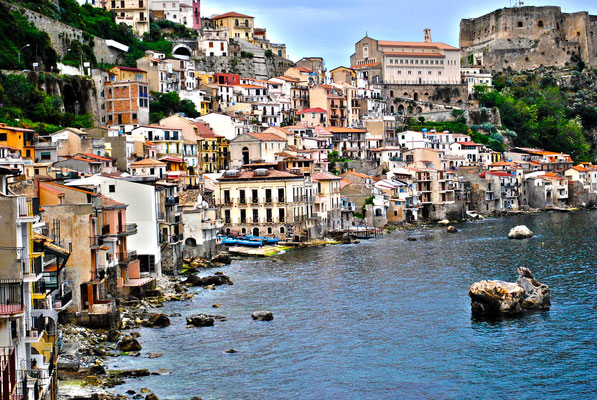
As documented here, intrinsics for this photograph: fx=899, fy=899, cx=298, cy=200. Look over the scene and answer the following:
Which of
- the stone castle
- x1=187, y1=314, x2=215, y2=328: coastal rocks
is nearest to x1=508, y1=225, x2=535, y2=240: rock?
x1=187, y1=314, x2=215, y2=328: coastal rocks

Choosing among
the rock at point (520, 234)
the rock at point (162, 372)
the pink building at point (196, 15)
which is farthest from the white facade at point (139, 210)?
the pink building at point (196, 15)

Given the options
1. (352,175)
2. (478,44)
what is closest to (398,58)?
(478,44)

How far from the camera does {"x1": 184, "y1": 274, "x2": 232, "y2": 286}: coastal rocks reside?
53469 millimetres

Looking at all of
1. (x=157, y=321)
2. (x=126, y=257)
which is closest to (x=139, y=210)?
(x=126, y=257)

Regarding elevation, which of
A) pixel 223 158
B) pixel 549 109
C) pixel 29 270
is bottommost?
pixel 29 270

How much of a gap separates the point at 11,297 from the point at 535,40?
15566 centimetres

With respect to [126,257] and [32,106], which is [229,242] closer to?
[32,106]

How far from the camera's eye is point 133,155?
78.2 metres

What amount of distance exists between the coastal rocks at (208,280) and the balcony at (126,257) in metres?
6.17

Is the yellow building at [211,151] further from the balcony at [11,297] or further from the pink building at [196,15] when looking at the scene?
the balcony at [11,297]

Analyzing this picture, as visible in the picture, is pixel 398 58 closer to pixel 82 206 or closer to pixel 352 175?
Result: pixel 352 175

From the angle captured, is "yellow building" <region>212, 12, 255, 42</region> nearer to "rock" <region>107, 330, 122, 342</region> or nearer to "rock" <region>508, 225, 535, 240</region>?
"rock" <region>508, 225, 535, 240</region>

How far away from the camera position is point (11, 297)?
20938mm

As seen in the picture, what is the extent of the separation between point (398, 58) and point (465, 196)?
39.3m
